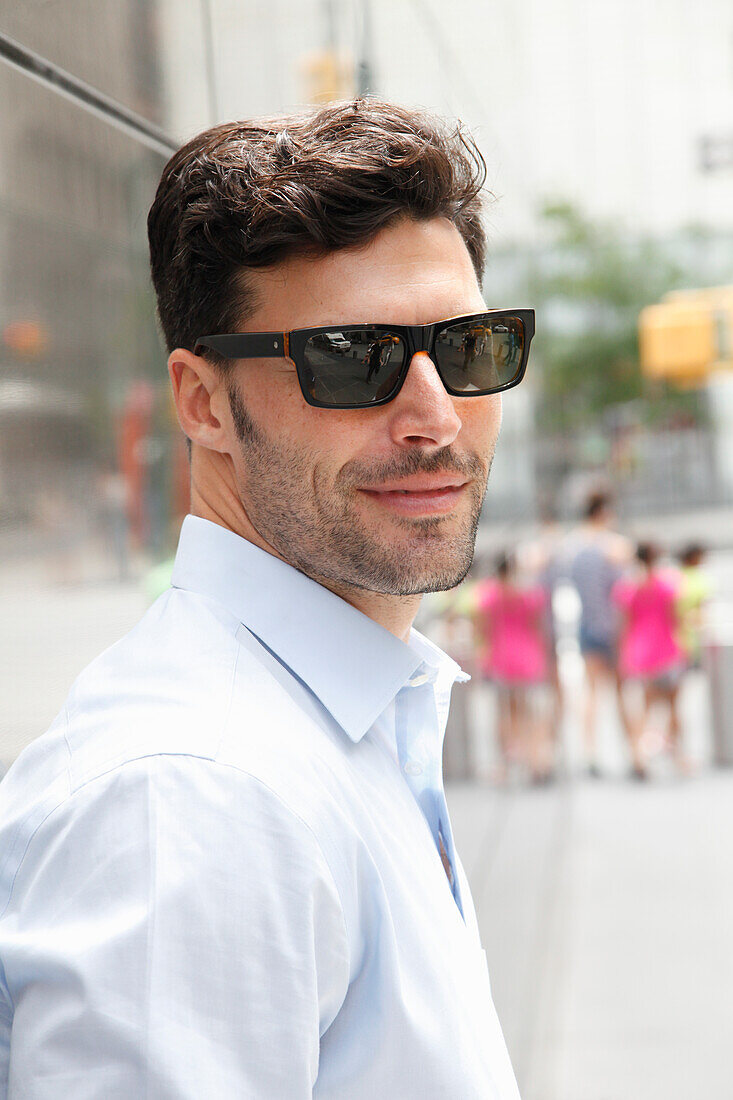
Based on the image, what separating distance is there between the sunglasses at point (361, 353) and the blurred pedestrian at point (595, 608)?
8.46 meters

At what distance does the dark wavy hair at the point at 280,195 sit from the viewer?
4.01ft

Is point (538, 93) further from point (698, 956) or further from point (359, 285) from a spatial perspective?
point (359, 285)

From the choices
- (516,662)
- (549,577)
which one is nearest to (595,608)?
(549,577)

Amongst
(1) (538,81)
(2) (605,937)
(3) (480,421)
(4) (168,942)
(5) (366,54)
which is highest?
(1) (538,81)

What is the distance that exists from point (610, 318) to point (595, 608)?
12.0 m

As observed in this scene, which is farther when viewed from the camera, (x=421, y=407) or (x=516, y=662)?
(x=516, y=662)

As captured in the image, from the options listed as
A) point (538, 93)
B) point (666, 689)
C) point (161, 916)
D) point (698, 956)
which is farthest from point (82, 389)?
point (538, 93)

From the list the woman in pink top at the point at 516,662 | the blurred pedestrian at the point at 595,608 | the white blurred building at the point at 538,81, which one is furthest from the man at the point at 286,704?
the blurred pedestrian at the point at 595,608

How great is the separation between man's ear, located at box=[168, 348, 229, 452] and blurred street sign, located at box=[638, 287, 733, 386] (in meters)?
7.01

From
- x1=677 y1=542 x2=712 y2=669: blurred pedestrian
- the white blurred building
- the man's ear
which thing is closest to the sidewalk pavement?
x1=677 y1=542 x2=712 y2=669: blurred pedestrian

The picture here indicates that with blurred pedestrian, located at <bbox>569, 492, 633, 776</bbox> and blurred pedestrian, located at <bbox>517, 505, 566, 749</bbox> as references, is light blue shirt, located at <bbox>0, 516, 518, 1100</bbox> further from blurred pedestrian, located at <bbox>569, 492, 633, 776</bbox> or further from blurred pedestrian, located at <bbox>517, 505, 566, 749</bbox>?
blurred pedestrian, located at <bbox>569, 492, 633, 776</bbox>

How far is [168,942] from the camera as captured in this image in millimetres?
845

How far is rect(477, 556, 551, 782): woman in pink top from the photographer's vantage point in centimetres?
584

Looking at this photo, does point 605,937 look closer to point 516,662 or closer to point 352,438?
point 516,662
